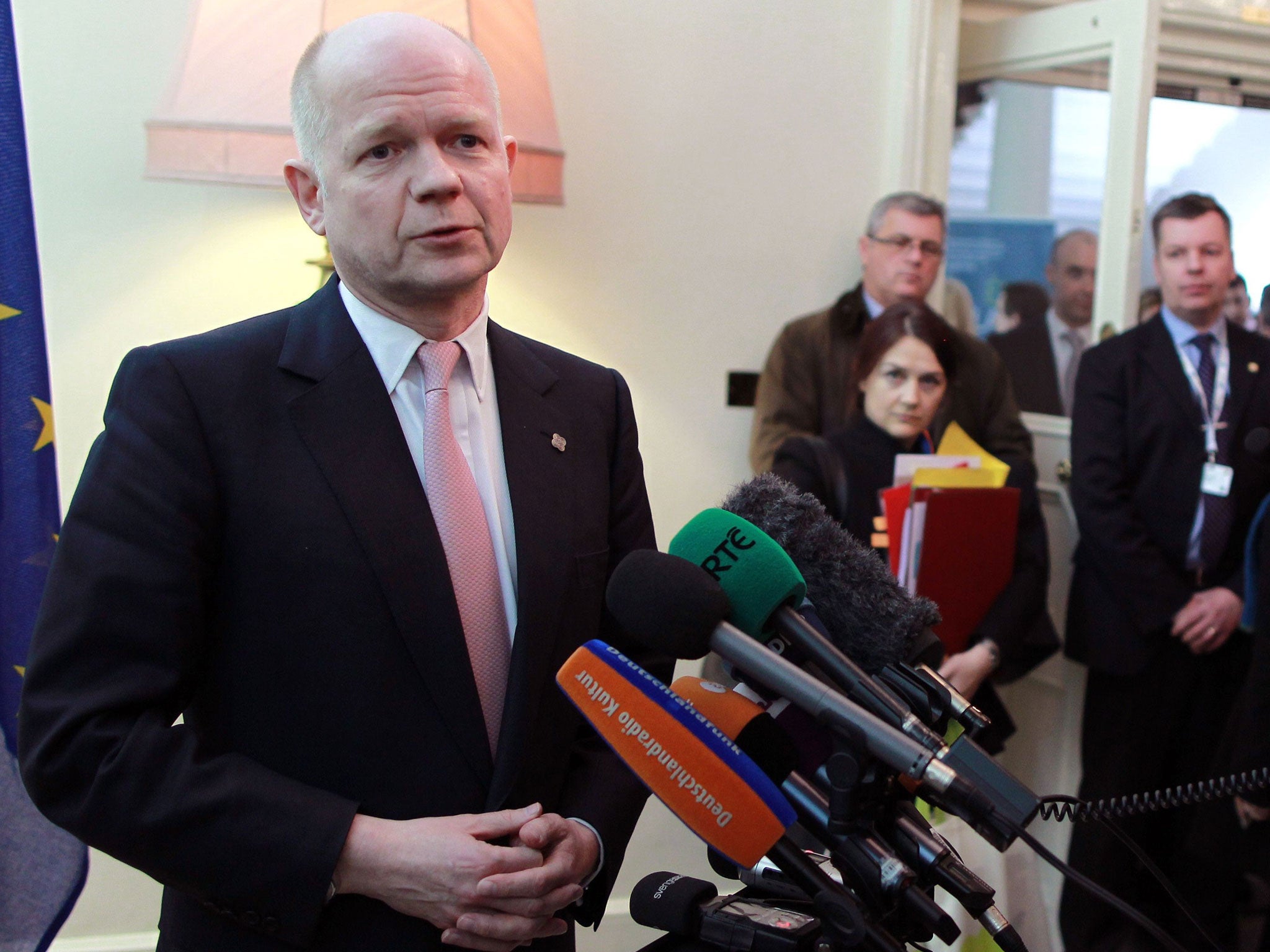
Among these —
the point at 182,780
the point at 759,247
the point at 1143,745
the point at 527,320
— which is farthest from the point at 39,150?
the point at 1143,745

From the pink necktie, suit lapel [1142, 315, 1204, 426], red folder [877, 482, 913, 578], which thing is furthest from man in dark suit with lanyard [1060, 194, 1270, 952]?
the pink necktie

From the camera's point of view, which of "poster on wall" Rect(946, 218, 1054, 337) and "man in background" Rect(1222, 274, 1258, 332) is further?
"poster on wall" Rect(946, 218, 1054, 337)

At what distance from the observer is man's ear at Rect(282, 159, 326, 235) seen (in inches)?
46.9

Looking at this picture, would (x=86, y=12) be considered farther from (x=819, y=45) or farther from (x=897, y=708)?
(x=897, y=708)

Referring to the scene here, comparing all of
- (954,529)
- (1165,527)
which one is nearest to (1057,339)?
(1165,527)

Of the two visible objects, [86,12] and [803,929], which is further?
[86,12]

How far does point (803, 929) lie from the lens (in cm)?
74

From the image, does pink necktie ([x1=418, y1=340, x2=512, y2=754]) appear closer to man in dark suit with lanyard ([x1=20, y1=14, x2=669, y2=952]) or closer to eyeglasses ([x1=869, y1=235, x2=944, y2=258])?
man in dark suit with lanyard ([x1=20, y1=14, x2=669, y2=952])

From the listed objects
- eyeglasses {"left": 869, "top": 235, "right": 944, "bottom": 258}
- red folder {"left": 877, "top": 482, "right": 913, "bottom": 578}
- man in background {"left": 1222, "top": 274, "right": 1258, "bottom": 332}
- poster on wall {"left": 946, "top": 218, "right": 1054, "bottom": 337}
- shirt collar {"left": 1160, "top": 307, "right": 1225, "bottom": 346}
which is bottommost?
red folder {"left": 877, "top": 482, "right": 913, "bottom": 578}

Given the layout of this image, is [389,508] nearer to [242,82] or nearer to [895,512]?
A: [242,82]

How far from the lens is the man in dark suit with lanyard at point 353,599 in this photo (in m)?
1.01

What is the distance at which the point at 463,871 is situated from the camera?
3.33 ft

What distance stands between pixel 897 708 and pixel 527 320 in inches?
87.2

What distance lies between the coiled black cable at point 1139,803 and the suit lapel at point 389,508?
0.56m
